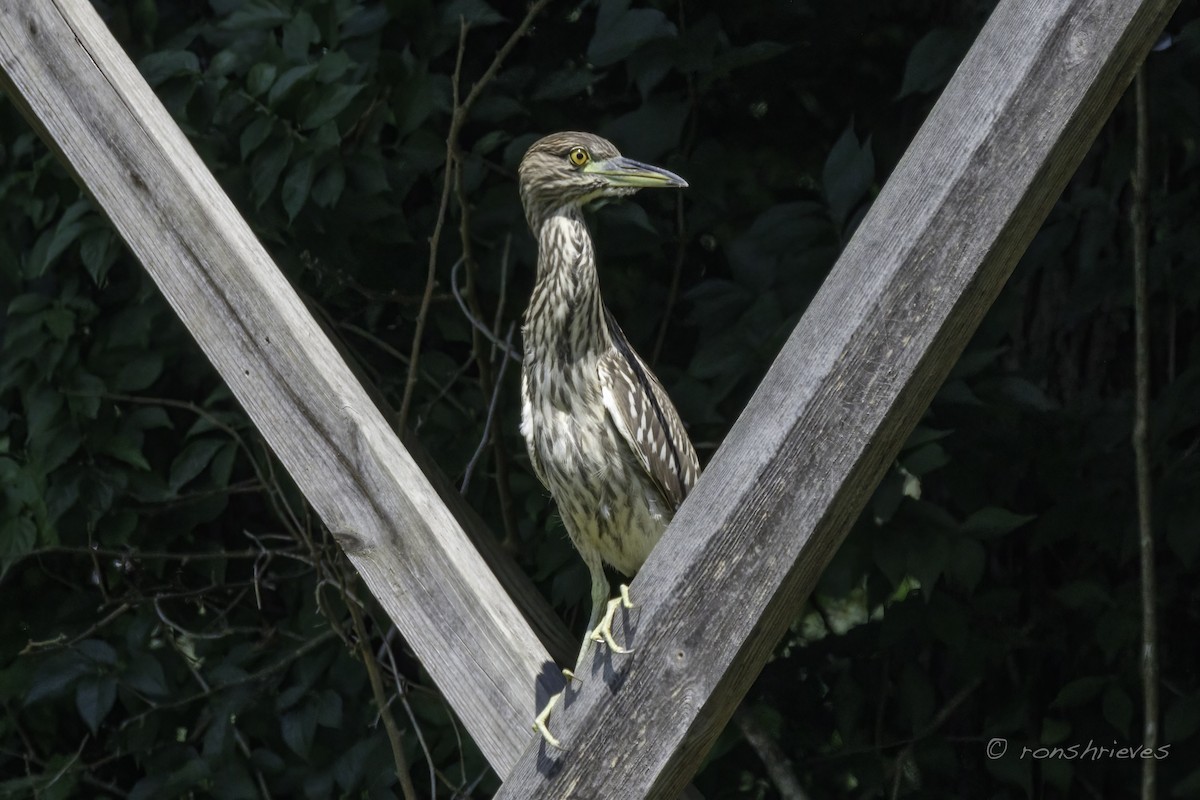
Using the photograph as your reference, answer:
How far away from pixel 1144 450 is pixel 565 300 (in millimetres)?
1306

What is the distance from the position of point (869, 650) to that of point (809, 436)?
1803 millimetres

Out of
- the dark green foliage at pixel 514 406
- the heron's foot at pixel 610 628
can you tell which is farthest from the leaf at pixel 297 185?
the heron's foot at pixel 610 628

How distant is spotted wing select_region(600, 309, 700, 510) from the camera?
2258 mm

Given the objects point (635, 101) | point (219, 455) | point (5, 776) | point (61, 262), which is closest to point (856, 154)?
point (635, 101)

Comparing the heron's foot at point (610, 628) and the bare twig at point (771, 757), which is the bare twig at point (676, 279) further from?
the heron's foot at point (610, 628)

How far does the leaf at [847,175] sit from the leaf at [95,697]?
1.98 metres

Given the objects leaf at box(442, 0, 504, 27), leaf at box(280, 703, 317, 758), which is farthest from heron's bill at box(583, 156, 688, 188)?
leaf at box(280, 703, 317, 758)

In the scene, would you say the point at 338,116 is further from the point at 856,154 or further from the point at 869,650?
the point at 869,650

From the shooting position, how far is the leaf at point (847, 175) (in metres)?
2.63

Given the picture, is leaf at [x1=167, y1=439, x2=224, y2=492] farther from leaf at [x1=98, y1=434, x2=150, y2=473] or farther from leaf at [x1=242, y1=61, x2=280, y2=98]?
leaf at [x1=242, y1=61, x2=280, y2=98]

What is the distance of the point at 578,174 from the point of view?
2.27 meters

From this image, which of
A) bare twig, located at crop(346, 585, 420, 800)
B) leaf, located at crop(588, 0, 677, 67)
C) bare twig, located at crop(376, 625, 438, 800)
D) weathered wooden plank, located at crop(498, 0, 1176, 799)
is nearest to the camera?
weathered wooden plank, located at crop(498, 0, 1176, 799)

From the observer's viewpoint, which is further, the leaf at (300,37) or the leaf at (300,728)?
the leaf at (300,728)

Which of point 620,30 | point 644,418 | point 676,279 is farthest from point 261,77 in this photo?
point 644,418
